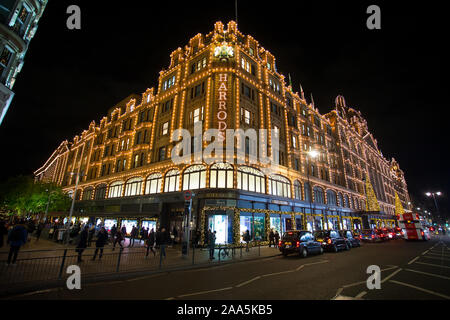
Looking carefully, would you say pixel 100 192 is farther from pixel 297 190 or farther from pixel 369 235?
pixel 369 235

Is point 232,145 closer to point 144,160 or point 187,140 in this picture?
point 187,140

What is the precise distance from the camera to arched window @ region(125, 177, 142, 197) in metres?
29.4

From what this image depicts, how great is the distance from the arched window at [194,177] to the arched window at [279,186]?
8684 millimetres

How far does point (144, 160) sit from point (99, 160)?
1607cm

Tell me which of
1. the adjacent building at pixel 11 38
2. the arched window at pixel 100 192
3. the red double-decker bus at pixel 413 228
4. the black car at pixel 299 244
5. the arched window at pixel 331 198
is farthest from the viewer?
the arched window at pixel 331 198

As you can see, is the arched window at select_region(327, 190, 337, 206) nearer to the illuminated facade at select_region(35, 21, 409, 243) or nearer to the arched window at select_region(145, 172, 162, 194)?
the illuminated facade at select_region(35, 21, 409, 243)

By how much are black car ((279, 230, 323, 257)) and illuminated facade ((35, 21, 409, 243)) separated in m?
6.28

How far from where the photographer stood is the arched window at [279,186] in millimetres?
26000

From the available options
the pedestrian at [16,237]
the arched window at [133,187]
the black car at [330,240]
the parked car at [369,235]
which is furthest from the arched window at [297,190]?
the pedestrian at [16,237]

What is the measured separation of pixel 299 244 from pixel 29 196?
47.4 m

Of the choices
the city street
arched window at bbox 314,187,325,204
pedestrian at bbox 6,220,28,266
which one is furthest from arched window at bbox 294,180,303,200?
pedestrian at bbox 6,220,28,266

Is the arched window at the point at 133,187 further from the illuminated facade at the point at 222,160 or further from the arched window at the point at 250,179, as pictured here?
the arched window at the point at 250,179

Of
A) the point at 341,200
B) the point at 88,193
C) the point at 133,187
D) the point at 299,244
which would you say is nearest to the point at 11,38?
Result: the point at 133,187
